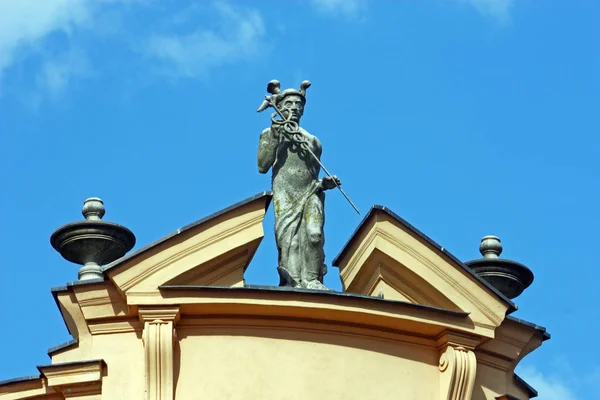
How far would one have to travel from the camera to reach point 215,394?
20562mm

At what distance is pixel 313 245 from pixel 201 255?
126 centimetres

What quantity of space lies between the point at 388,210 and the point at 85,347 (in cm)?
328

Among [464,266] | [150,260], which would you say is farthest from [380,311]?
[150,260]

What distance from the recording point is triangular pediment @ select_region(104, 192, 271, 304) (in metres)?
20.7

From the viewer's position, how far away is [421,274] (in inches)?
840

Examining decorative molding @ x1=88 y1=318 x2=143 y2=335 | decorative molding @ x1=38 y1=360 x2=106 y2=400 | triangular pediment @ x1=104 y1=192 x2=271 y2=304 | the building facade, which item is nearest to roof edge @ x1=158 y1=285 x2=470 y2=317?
the building facade

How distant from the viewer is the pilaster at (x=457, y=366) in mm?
21109

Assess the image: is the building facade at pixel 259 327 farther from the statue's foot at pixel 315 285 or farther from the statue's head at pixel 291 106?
the statue's head at pixel 291 106

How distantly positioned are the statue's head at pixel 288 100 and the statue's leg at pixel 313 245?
88 centimetres

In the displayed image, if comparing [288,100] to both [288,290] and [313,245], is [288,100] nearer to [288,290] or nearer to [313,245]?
[313,245]

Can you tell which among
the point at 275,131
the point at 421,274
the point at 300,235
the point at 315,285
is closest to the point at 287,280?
the point at 315,285

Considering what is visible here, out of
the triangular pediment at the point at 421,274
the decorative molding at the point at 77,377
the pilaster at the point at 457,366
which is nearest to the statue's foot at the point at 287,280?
the triangular pediment at the point at 421,274

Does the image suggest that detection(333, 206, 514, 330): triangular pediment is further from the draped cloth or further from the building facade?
the draped cloth

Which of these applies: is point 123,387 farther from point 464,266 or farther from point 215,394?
point 464,266
